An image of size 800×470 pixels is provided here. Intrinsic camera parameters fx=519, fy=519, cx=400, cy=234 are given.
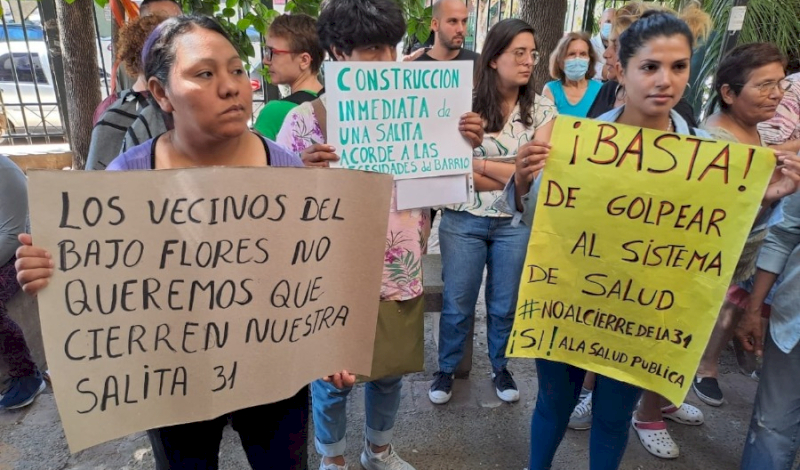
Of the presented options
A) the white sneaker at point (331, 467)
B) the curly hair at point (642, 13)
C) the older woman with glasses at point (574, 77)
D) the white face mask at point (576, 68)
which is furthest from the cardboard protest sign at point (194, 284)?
the white face mask at point (576, 68)

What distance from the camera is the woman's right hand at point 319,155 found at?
1.74 metres

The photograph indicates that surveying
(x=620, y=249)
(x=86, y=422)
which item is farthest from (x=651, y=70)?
(x=86, y=422)

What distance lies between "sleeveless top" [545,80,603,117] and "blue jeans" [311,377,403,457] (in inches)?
88.1

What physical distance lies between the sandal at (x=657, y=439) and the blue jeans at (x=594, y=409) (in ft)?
2.43

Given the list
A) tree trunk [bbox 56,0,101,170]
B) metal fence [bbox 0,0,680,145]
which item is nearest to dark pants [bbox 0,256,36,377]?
tree trunk [bbox 56,0,101,170]

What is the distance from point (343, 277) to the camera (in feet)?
4.54

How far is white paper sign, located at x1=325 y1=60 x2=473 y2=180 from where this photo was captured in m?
1.79

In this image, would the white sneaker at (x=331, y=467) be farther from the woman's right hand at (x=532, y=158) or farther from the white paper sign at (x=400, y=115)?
the woman's right hand at (x=532, y=158)

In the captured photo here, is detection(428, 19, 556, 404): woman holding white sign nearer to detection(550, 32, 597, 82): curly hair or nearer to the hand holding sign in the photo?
the hand holding sign

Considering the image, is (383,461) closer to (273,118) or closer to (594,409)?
(594,409)

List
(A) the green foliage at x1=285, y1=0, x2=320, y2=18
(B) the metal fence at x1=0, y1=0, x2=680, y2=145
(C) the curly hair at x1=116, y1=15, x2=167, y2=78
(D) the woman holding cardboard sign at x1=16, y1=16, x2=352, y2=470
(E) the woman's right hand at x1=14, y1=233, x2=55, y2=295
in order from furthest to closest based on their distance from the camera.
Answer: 1. (B) the metal fence at x1=0, y1=0, x2=680, y2=145
2. (A) the green foliage at x1=285, y1=0, x2=320, y2=18
3. (C) the curly hair at x1=116, y1=15, x2=167, y2=78
4. (D) the woman holding cardboard sign at x1=16, y1=16, x2=352, y2=470
5. (E) the woman's right hand at x1=14, y1=233, x2=55, y2=295

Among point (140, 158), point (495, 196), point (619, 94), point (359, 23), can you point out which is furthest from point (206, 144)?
point (619, 94)

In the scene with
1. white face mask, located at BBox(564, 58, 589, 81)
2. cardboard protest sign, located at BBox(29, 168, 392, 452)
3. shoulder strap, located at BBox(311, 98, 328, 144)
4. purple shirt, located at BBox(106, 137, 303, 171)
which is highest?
white face mask, located at BBox(564, 58, 589, 81)

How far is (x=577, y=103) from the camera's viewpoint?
3596mm
